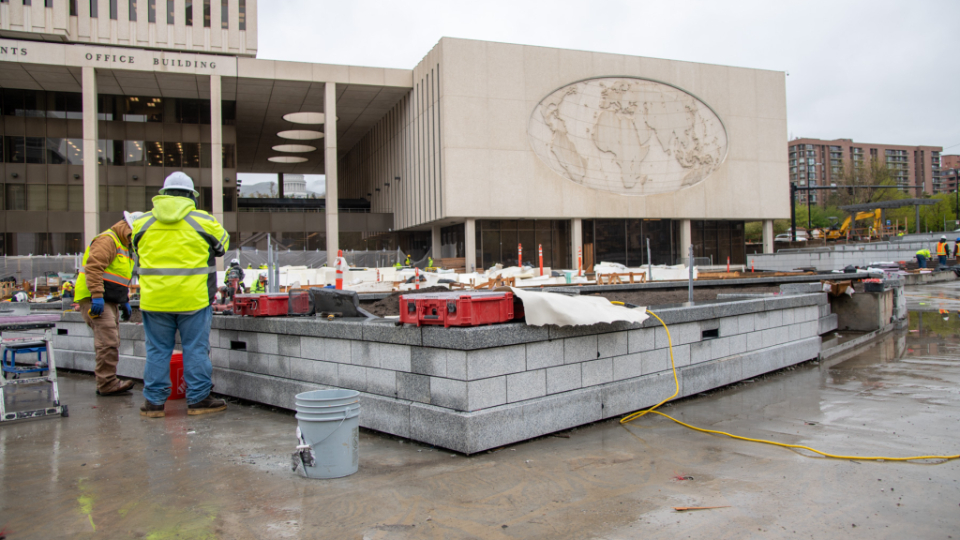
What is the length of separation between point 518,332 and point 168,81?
117 ft

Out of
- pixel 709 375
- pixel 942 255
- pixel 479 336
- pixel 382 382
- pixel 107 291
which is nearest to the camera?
pixel 479 336

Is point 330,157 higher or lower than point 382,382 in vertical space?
higher

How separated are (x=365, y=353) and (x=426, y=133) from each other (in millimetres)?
30136

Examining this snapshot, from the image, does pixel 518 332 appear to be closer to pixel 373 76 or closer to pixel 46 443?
pixel 46 443

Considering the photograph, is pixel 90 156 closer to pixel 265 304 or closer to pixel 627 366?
pixel 265 304

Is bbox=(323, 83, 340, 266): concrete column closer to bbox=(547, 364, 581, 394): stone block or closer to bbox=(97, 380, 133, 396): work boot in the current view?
bbox=(97, 380, 133, 396): work boot

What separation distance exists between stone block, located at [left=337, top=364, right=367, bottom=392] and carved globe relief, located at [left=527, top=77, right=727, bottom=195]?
29382 millimetres

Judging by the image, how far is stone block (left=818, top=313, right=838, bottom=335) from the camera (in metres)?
12.6

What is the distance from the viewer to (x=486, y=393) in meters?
5.32

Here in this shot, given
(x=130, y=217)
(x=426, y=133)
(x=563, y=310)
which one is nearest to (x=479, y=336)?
(x=563, y=310)

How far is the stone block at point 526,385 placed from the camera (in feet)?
18.1

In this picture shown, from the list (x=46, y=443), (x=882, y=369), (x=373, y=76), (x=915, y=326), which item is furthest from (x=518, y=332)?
(x=373, y=76)

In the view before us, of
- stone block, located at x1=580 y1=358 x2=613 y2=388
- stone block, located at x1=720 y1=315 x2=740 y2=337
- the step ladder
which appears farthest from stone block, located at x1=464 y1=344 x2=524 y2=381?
the step ladder

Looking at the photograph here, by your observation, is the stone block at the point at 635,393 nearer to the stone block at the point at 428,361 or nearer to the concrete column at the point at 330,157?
the stone block at the point at 428,361
